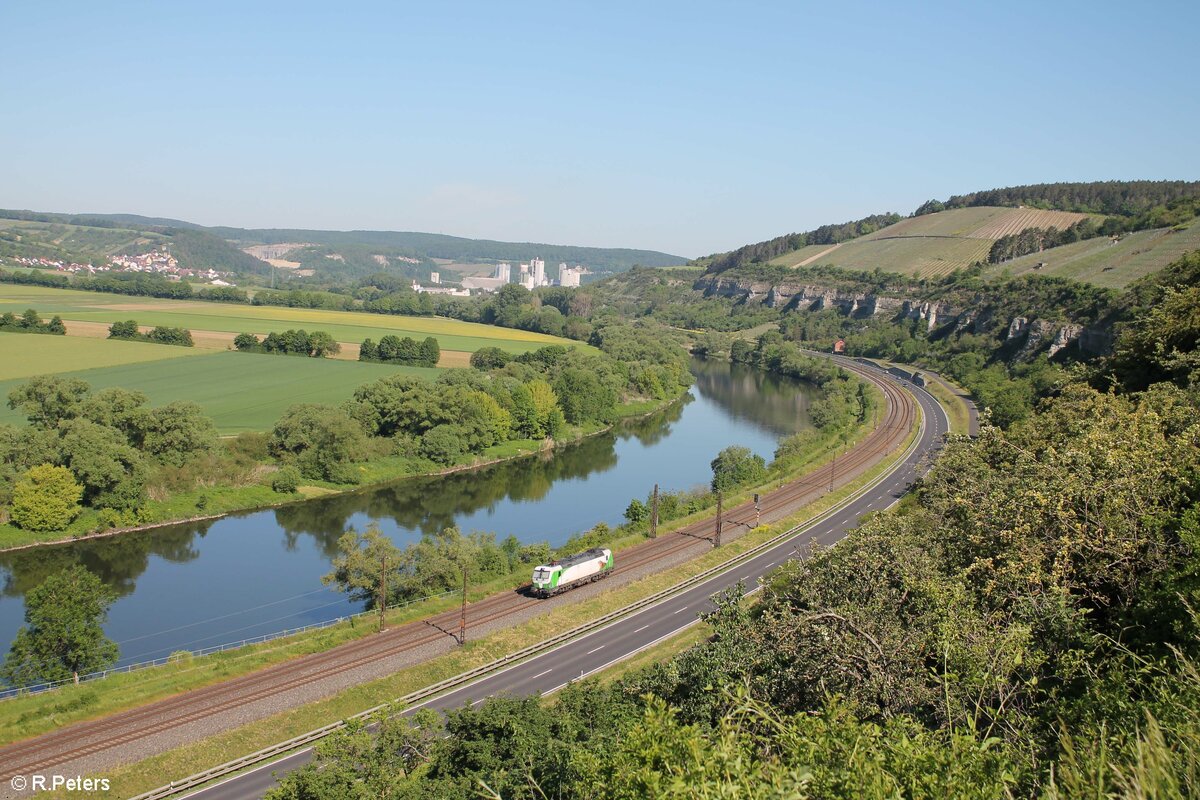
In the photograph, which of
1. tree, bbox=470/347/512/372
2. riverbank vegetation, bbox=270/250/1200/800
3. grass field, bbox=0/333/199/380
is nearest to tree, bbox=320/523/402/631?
riverbank vegetation, bbox=270/250/1200/800

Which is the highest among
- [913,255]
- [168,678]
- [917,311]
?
[913,255]

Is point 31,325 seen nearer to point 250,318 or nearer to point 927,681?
point 250,318

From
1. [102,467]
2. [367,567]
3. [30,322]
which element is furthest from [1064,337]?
[30,322]

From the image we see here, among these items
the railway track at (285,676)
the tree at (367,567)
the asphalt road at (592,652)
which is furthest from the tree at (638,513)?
the tree at (367,567)

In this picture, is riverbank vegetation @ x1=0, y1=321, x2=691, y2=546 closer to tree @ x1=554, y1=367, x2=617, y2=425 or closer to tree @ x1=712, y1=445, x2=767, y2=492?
tree @ x1=554, y1=367, x2=617, y2=425

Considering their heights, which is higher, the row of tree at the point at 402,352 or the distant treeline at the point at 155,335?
the distant treeline at the point at 155,335

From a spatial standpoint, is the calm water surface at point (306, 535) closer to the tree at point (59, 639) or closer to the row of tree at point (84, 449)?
the row of tree at point (84, 449)
